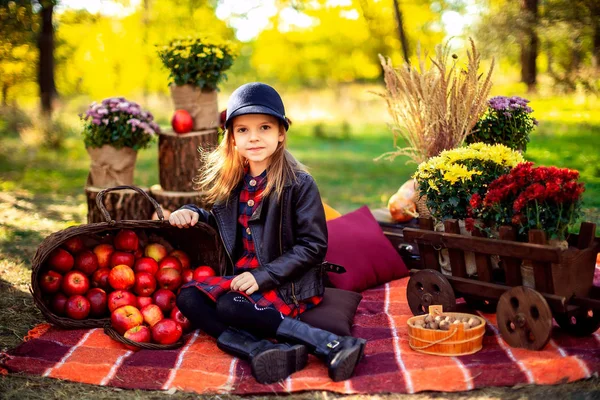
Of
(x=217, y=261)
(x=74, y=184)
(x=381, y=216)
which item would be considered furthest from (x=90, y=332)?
(x=74, y=184)

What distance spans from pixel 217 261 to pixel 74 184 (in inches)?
245

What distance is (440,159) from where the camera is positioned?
356 centimetres

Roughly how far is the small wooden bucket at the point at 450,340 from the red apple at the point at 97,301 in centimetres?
174

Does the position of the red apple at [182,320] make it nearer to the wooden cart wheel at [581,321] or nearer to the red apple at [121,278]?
the red apple at [121,278]

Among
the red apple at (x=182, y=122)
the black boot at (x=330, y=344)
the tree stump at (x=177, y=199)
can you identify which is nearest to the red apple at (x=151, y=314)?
the black boot at (x=330, y=344)

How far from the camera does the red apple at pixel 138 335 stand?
10.9ft

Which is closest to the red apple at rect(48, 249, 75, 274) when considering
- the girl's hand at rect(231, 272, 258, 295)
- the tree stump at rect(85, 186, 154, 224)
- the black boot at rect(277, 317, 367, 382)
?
the girl's hand at rect(231, 272, 258, 295)

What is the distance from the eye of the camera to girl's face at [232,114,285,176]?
340 centimetres

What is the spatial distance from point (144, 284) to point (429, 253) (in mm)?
1622

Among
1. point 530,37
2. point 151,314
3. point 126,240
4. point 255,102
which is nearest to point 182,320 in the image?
point 151,314

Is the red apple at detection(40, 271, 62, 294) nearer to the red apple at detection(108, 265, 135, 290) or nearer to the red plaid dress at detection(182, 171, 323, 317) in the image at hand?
the red apple at detection(108, 265, 135, 290)

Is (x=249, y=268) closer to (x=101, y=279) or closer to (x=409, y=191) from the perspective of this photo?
(x=101, y=279)

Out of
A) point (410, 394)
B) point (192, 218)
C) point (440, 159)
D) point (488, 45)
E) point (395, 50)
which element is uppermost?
point (395, 50)

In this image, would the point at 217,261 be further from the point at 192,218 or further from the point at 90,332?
the point at 90,332
